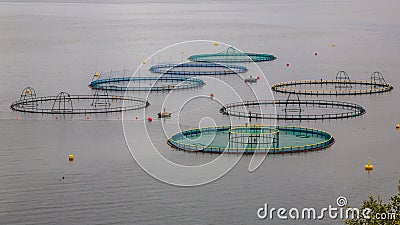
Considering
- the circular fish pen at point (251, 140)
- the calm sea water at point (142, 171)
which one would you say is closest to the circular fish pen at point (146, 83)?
the calm sea water at point (142, 171)

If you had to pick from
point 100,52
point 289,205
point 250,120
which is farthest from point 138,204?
point 100,52

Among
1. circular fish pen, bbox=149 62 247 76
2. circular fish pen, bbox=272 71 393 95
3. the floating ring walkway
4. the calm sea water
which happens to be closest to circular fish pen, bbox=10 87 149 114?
the calm sea water

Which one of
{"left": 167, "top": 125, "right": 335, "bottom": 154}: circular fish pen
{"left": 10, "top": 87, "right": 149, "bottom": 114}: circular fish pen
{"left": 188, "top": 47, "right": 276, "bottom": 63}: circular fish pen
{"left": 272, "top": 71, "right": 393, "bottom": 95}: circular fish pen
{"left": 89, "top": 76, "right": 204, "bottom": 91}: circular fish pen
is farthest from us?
{"left": 188, "top": 47, "right": 276, "bottom": 63}: circular fish pen

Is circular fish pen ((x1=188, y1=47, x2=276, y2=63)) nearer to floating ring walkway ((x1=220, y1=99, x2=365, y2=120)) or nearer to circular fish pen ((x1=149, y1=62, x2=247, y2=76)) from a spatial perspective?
circular fish pen ((x1=149, y1=62, x2=247, y2=76))

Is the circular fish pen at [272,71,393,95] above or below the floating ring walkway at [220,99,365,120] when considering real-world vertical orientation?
above

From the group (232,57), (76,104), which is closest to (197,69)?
(232,57)

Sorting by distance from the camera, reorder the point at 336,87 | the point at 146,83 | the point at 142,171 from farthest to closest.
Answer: the point at 146,83 → the point at 336,87 → the point at 142,171

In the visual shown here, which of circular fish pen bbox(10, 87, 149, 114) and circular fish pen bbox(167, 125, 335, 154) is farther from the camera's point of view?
circular fish pen bbox(10, 87, 149, 114)

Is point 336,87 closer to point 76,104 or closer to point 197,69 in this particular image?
point 197,69
